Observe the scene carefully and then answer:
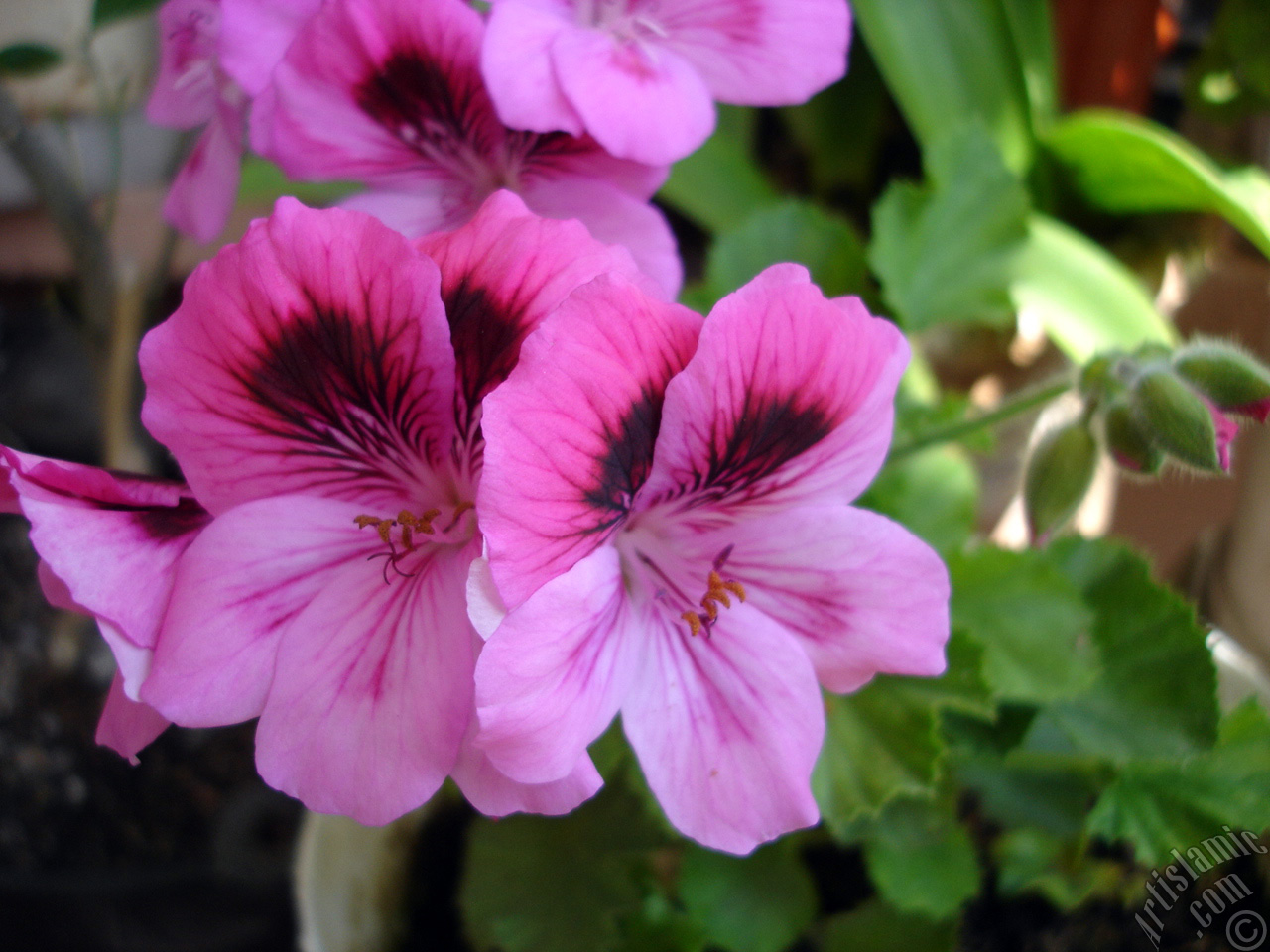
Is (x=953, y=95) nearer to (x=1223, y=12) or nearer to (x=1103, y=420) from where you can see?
(x=1223, y=12)

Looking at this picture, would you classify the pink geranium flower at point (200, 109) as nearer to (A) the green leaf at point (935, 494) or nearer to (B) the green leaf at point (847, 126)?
(A) the green leaf at point (935, 494)

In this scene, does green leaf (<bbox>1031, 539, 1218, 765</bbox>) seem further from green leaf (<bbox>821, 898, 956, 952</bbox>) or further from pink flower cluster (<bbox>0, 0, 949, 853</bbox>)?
pink flower cluster (<bbox>0, 0, 949, 853</bbox>)

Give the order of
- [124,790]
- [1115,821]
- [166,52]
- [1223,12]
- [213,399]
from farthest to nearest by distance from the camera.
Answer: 1. [1223,12]
2. [124,790]
3. [1115,821]
4. [166,52]
5. [213,399]

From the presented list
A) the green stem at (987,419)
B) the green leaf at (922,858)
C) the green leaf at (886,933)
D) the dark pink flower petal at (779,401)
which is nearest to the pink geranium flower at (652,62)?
the dark pink flower petal at (779,401)

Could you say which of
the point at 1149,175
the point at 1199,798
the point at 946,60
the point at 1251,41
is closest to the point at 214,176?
the point at 1199,798

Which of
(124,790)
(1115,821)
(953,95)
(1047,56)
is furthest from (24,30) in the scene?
(1115,821)

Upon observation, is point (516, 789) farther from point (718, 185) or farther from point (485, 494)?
point (718, 185)
